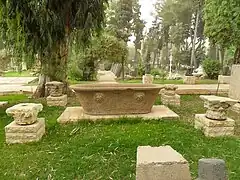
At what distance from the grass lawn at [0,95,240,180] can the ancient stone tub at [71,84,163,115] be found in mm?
468

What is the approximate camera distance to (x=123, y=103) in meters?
6.14

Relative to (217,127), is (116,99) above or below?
above

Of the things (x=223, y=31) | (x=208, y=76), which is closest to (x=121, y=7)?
(x=208, y=76)

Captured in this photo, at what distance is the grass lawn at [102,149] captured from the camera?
3664 millimetres

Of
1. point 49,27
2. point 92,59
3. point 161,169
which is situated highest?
point 49,27

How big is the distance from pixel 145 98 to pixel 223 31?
8085 millimetres

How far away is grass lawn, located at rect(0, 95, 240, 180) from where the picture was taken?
3.66 meters

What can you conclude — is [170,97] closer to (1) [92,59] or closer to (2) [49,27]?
(2) [49,27]

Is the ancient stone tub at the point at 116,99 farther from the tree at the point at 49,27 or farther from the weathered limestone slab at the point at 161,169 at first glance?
the weathered limestone slab at the point at 161,169

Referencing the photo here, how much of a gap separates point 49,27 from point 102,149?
4.64 m

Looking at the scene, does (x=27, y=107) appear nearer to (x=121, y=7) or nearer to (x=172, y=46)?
(x=121, y=7)

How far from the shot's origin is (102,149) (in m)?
4.29

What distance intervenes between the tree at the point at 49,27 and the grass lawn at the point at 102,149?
277 centimetres

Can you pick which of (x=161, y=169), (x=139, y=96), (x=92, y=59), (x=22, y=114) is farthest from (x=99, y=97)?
(x=92, y=59)
